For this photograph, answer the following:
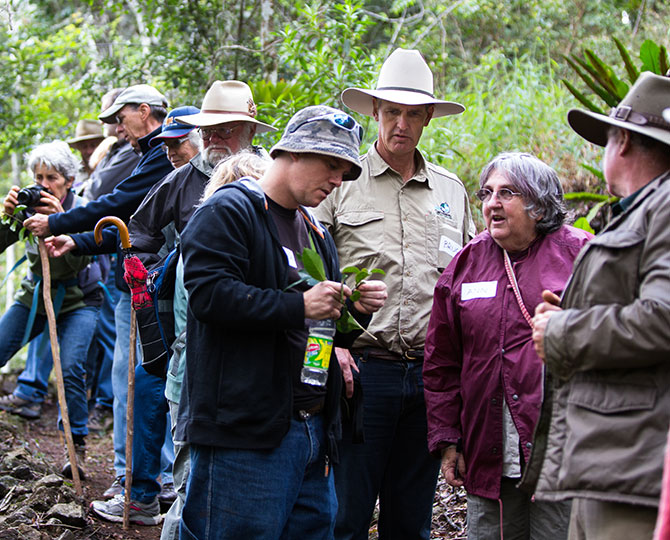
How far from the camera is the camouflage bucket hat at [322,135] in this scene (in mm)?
2914

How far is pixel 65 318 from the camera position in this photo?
626cm

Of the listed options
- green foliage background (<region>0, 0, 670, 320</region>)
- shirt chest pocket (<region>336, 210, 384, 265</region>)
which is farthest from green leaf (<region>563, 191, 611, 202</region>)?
shirt chest pocket (<region>336, 210, 384, 265</region>)

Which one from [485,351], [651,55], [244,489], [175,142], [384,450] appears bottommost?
[384,450]

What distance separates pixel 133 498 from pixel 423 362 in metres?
2.45

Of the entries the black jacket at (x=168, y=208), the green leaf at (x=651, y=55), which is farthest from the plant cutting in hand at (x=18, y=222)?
the green leaf at (x=651, y=55)

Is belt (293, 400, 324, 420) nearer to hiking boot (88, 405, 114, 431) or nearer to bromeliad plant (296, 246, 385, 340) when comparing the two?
bromeliad plant (296, 246, 385, 340)

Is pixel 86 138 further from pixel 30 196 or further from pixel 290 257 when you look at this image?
pixel 290 257

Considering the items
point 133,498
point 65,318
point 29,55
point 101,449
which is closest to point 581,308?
point 133,498

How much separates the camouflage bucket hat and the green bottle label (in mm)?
676

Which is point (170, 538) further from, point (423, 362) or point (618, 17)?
point (618, 17)

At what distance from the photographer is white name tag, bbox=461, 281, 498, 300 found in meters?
3.34

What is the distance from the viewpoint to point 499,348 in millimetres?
3256

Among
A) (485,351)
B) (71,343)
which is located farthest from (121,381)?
(485,351)

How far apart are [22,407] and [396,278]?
5383mm
